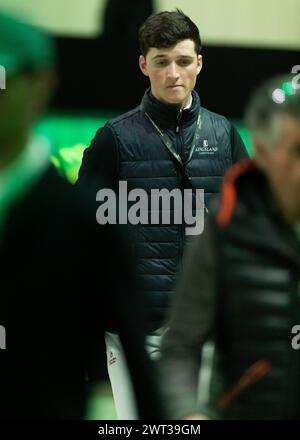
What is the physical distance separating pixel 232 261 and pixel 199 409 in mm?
323

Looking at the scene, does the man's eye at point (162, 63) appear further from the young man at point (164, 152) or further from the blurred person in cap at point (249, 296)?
the blurred person in cap at point (249, 296)

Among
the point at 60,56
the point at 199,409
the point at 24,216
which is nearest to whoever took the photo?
the point at 24,216

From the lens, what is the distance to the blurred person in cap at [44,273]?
223cm

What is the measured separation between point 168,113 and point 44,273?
151 cm

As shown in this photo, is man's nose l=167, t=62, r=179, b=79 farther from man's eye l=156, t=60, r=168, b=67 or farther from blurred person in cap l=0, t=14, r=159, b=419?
blurred person in cap l=0, t=14, r=159, b=419

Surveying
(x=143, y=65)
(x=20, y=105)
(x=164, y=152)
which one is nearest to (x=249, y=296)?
(x=20, y=105)

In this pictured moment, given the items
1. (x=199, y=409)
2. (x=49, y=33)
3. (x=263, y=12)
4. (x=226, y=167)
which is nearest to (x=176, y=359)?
(x=199, y=409)

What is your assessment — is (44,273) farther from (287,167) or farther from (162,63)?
(162,63)

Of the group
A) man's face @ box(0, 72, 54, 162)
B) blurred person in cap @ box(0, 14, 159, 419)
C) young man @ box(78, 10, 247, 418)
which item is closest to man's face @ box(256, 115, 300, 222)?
blurred person in cap @ box(0, 14, 159, 419)

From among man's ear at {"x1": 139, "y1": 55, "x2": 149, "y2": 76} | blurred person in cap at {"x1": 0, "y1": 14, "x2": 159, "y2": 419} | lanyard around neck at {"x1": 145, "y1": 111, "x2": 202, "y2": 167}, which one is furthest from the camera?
man's ear at {"x1": 139, "y1": 55, "x2": 149, "y2": 76}

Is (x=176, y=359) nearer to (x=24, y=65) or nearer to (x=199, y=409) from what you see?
(x=199, y=409)

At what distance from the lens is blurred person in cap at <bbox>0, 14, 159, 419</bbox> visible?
223 centimetres

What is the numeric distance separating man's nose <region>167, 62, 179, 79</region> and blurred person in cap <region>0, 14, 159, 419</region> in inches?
54.0

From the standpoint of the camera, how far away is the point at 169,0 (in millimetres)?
4031
